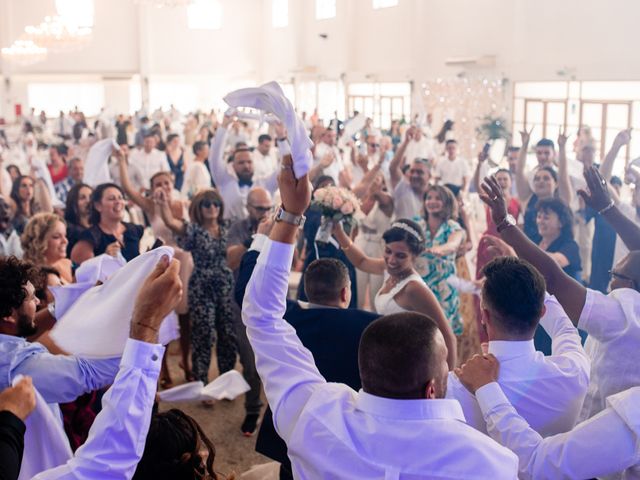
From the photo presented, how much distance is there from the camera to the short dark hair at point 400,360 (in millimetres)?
1462

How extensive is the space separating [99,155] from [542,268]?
4208 millimetres

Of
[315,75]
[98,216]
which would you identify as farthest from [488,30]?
[98,216]

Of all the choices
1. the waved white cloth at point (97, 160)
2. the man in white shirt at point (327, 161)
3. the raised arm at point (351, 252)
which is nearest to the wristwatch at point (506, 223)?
the raised arm at point (351, 252)

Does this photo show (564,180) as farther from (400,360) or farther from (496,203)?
(400,360)

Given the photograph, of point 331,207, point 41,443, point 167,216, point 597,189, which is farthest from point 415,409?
point 167,216

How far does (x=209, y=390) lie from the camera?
2.50m

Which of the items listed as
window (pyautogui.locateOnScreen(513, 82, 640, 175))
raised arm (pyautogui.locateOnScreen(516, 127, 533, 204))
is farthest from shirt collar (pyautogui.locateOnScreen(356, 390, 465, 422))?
window (pyautogui.locateOnScreen(513, 82, 640, 175))

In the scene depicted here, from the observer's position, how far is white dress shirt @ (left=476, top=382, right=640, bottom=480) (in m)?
1.65

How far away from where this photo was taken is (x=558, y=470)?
170 centimetres

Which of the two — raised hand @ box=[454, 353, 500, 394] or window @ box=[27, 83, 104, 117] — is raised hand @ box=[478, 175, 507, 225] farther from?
window @ box=[27, 83, 104, 117]

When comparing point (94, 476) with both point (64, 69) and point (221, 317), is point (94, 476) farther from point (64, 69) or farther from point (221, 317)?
point (64, 69)

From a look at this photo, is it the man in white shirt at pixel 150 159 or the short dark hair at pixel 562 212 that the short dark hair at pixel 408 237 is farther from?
the man in white shirt at pixel 150 159

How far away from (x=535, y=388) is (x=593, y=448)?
38 centimetres

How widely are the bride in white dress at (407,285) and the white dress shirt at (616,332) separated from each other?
0.87 metres
